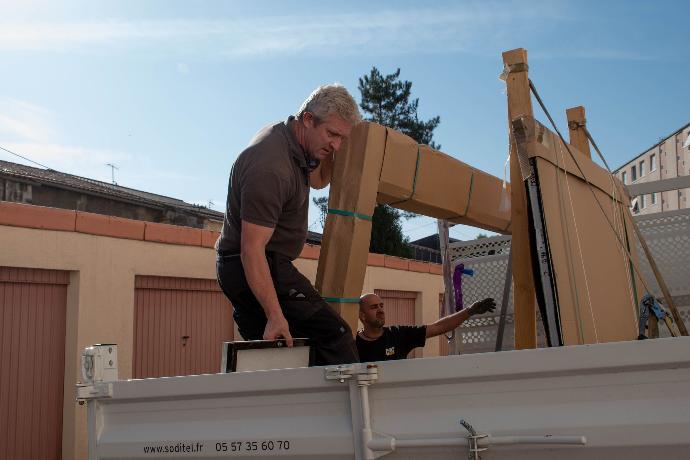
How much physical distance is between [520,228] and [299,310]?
1032mm

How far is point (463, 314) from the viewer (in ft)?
15.4

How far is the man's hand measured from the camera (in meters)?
2.90

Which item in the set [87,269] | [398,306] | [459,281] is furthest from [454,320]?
[398,306]

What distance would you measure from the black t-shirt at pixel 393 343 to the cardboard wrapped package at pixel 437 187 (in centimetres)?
136

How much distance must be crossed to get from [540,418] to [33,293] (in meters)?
7.31

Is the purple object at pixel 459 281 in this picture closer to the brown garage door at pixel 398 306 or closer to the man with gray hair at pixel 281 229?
the man with gray hair at pixel 281 229

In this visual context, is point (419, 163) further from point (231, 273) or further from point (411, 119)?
point (411, 119)

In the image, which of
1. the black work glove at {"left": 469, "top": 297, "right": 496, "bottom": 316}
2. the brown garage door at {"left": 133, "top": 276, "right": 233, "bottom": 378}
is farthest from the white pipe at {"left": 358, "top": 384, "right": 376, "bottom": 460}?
the brown garage door at {"left": 133, "top": 276, "right": 233, "bottom": 378}

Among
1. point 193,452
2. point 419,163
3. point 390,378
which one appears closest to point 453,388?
point 390,378

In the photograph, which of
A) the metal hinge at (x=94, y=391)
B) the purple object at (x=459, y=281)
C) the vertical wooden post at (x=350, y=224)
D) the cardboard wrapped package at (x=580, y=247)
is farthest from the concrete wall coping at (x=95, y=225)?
the metal hinge at (x=94, y=391)

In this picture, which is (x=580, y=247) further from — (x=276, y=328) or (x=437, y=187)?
(x=276, y=328)

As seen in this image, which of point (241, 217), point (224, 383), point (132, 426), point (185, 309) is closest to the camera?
point (224, 383)

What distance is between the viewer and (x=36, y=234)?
319 inches

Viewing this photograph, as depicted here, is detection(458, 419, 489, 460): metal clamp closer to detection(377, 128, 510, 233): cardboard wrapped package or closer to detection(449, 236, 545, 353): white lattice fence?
detection(377, 128, 510, 233): cardboard wrapped package
